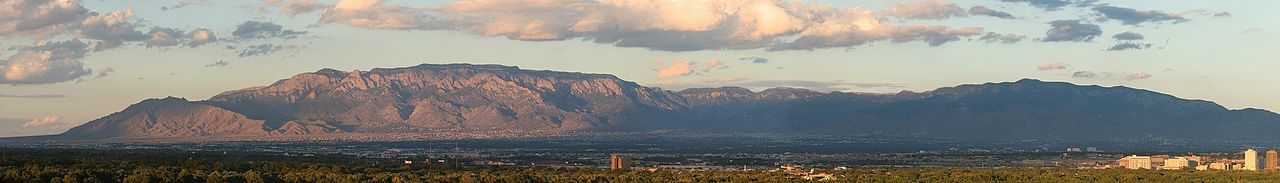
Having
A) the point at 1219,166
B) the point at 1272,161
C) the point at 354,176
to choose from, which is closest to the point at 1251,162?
the point at 1272,161

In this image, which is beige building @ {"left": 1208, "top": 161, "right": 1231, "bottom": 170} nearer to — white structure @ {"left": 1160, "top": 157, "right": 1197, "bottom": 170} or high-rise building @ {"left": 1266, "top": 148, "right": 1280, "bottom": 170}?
white structure @ {"left": 1160, "top": 157, "right": 1197, "bottom": 170}

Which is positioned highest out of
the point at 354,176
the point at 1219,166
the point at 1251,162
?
the point at 354,176

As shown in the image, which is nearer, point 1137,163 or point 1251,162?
point 1251,162

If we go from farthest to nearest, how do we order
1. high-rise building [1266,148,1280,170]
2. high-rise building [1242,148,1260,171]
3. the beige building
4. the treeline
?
high-rise building [1242,148,1260,171], high-rise building [1266,148,1280,170], the beige building, the treeline

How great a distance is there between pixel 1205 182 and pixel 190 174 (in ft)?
172

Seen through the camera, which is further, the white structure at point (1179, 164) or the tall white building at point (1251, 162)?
the white structure at point (1179, 164)

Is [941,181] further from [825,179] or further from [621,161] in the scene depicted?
[621,161]

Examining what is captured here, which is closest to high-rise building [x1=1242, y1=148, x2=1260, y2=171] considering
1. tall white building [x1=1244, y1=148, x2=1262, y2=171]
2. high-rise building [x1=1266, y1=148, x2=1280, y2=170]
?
tall white building [x1=1244, y1=148, x2=1262, y2=171]

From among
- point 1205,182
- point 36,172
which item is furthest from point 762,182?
point 36,172

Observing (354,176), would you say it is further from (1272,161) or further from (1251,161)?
(1272,161)

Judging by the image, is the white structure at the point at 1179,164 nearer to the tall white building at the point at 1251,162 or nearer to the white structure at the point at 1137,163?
the white structure at the point at 1137,163

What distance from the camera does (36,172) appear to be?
8106 cm

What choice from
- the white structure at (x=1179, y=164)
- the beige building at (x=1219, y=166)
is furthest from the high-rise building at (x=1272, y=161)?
the white structure at (x=1179, y=164)

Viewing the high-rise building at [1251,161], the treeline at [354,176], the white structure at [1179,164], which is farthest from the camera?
the white structure at [1179,164]
